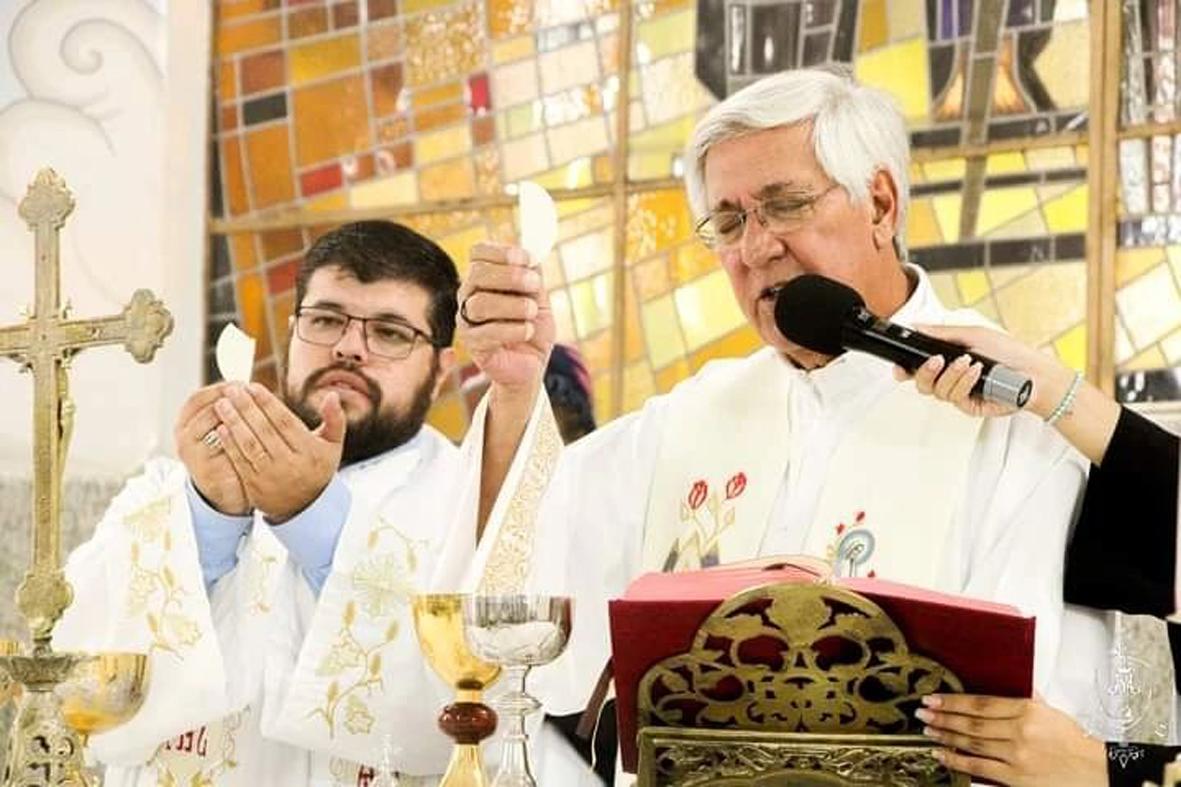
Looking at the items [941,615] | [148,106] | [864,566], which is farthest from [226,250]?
[941,615]

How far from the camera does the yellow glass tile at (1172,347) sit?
5.82 meters

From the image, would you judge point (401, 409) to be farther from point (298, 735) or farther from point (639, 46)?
point (639, 46)

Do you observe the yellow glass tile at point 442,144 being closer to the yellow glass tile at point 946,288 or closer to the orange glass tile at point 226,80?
the orange glass tile at point 226,80

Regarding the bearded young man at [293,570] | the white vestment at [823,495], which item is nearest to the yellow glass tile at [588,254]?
the bearded young man at [293,570]

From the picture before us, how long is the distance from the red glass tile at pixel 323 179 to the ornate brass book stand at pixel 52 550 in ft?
11.8

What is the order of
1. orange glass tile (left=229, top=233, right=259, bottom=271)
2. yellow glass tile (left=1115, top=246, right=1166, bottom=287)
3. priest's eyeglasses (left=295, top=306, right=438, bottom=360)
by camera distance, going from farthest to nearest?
1. orange glass tile (left=229, top=233, right=259, bottom=271)
2. yellow glass tile (left=1115, top=246, right=1166, bottom=287)
3. priest's eyeglasses (left=295, top=306, right=438, bottom=360)

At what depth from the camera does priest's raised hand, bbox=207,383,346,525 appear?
4.10 metres

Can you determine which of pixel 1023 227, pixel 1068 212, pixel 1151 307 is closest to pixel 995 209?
pixel 1023 227

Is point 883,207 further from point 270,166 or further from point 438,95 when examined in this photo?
point 270,166

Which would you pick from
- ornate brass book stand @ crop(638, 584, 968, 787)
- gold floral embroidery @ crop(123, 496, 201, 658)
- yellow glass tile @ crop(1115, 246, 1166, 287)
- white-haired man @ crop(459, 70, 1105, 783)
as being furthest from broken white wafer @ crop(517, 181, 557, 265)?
yellow glass tile @ crop(1115, 246, 1166, 287)

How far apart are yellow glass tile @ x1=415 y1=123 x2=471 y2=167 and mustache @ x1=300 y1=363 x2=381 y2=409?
2.03 metres

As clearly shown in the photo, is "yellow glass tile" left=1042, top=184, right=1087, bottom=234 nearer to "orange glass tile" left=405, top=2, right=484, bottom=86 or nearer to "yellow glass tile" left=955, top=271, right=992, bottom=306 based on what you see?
"yellow glass tile" left=955, top=271, right=992, bottom=306

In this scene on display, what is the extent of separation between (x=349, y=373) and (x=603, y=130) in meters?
1.98

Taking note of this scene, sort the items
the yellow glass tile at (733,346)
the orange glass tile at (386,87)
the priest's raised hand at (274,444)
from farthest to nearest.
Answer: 1. the orange glass tile at (386,87)
2. the yellow glass tile at (733,346)
3. the priest's raised hand at (274,444)
